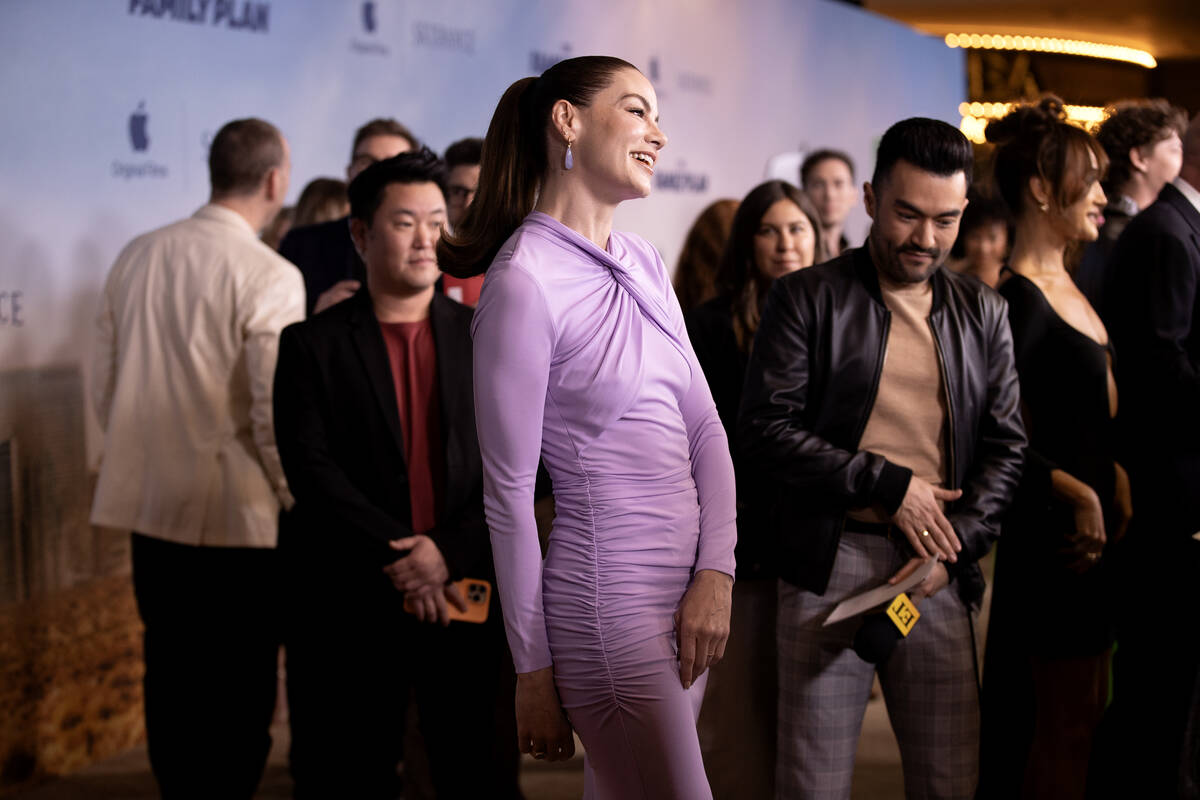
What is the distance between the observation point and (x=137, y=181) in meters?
3.50

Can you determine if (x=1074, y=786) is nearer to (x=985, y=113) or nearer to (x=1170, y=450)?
(x=1170, y=450)

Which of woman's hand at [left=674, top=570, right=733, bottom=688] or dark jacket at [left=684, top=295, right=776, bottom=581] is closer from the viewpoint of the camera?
woman's hand at [left=674, top=570, right=733, bottom=688]

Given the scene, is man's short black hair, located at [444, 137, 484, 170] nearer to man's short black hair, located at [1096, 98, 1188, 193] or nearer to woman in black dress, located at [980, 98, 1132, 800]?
woman in black dress, located at [980, 98, 1132, 800]

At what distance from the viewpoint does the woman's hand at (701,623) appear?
153 cm

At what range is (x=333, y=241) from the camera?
3385 millimetres

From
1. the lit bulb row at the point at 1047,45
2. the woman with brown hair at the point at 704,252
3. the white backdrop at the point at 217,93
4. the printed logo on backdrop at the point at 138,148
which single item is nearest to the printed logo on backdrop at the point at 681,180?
the white backdrop at the point at 217,93

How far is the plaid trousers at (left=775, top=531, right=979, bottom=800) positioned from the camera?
2051mm

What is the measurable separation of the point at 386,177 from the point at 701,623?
1.36 meters

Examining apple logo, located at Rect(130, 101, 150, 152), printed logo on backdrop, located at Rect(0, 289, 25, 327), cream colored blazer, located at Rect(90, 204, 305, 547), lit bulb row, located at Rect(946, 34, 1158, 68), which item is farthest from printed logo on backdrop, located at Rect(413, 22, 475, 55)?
lit bulb row, located at Rect(946, 34, 1158, 68)

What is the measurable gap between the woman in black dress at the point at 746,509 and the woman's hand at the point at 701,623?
2.26 feet

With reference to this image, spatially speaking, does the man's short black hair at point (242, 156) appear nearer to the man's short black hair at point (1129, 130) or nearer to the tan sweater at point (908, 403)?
the tan sweater at point (908, 403)

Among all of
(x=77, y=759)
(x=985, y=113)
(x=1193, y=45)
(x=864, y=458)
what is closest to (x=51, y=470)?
(x=77, y=759)

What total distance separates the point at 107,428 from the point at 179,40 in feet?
4.25

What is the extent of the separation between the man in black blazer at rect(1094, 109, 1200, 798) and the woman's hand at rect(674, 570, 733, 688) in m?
1.39
